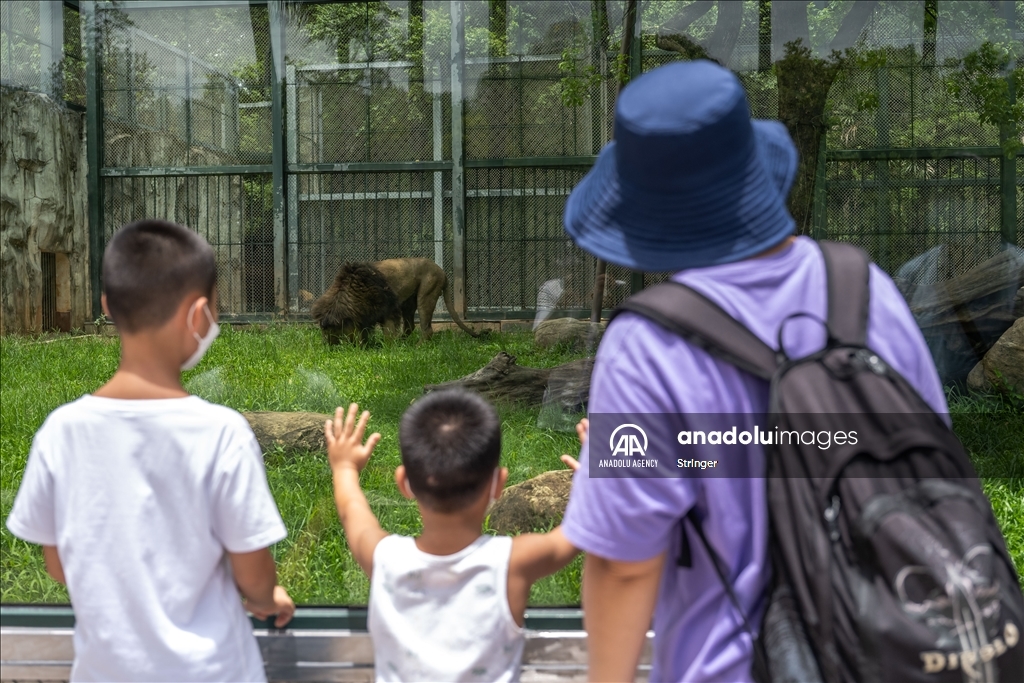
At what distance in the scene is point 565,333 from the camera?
3.14 meters

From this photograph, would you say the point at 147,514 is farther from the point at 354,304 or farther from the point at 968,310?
the point at 968,310

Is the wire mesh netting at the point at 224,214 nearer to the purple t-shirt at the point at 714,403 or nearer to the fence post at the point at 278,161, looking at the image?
the fence post at the point at 278,161

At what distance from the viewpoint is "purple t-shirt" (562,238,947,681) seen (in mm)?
1289

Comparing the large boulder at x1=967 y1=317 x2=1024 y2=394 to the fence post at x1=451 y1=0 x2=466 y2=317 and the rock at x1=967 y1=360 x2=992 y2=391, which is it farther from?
the fence post at x1=451 y1=0 x2=466 y2=317

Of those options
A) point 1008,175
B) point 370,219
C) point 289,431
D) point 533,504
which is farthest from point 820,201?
point 289,431

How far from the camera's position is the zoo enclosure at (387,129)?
10.2ft

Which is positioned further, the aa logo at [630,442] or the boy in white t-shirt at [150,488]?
the boy in white t-shirt at [150,488]

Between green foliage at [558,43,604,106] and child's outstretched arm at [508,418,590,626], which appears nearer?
child's outstretched arm at [508,418,590,626]

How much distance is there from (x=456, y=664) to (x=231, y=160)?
1.96 m

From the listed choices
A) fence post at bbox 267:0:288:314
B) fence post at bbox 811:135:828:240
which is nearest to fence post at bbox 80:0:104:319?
fence post at bbox 267:0:288:314

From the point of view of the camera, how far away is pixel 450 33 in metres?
3.16

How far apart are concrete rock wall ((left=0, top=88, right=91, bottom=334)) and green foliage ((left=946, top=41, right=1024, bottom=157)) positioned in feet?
9.16

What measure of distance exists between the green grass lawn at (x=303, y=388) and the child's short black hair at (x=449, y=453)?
1.15 metres

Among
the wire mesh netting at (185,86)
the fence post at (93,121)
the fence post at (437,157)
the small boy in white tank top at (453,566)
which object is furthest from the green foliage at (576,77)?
the small boy in white tank top at (453,566)
